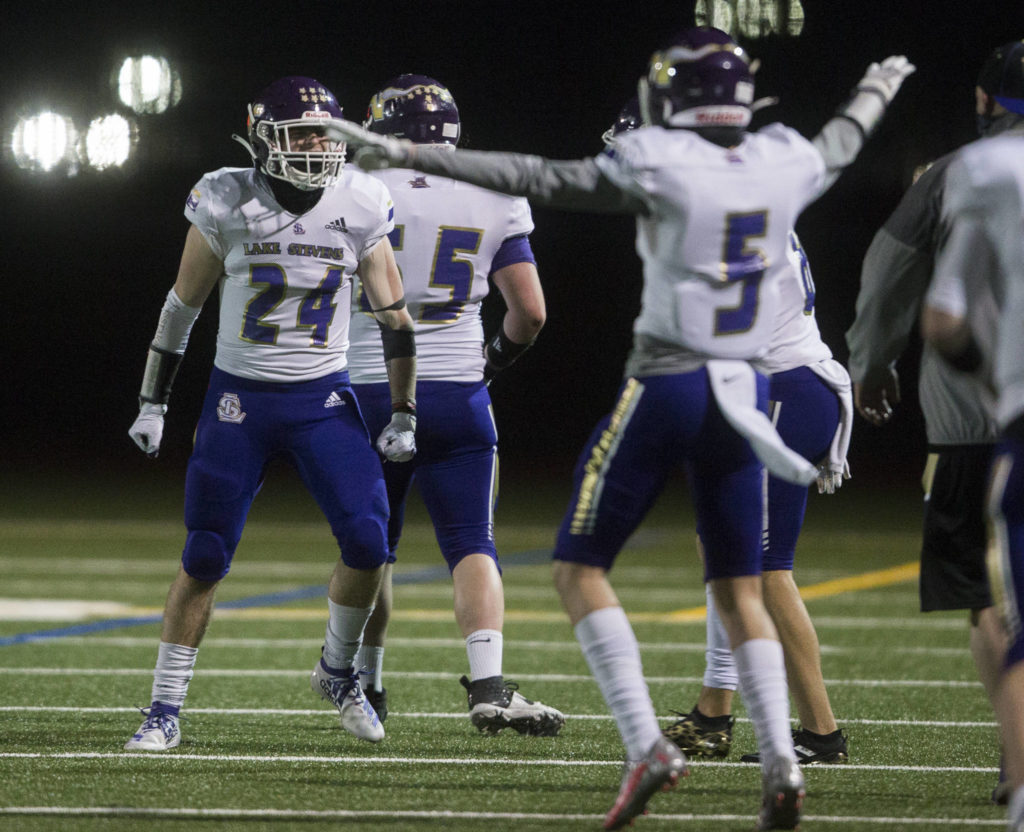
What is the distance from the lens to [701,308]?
3.17 metres

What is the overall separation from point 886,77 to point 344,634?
2.18 meters

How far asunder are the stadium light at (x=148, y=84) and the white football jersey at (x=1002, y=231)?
1436 centimetres

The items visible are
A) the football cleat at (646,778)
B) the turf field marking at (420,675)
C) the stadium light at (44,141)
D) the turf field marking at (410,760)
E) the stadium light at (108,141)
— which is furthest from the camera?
the stadium light at (108,141)

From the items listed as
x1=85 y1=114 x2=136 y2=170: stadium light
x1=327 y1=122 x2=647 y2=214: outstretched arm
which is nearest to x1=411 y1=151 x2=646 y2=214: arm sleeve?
x1=327 y1=122 x2=647 y2=214: outstretched arm

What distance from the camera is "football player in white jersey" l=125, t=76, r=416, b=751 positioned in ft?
14.0

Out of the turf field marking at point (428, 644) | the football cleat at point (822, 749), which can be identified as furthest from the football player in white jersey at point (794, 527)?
the turf field marking at point (428, 644)

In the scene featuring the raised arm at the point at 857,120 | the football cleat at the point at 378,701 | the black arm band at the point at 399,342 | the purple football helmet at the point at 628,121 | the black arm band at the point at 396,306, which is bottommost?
the football cleat at the point at 378,701

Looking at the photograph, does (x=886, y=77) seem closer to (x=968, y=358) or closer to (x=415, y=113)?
(x=968, y=358)

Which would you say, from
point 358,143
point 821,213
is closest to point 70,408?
point 821,213

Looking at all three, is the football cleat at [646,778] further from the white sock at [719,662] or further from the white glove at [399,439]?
the white glove at [399,439]

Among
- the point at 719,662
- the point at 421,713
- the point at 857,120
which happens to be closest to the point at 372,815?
the point at 719,662

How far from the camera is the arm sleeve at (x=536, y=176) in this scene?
3.13 m

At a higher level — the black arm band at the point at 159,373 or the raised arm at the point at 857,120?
the raised arm at the point at 857,120

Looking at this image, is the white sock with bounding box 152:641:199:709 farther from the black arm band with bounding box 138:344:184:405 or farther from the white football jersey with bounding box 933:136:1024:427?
the white football jersey with bounding box 933:136:1024:427
